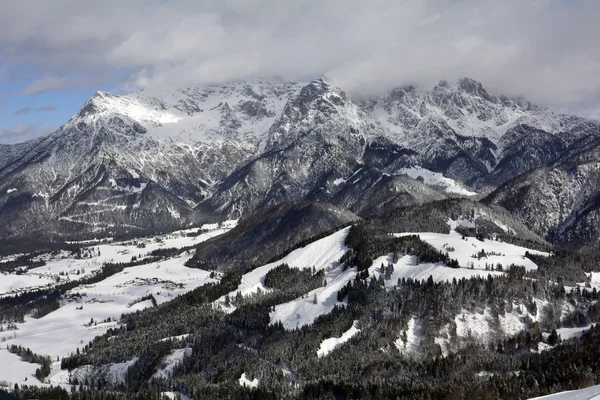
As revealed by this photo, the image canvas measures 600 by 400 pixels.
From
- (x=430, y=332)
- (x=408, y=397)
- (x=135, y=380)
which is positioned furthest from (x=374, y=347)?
(x=135, y=380)

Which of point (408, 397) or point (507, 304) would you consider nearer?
point (408, 397)

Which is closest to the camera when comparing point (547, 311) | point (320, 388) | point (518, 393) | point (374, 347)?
point (518, 393)

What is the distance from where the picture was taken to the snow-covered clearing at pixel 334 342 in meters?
182

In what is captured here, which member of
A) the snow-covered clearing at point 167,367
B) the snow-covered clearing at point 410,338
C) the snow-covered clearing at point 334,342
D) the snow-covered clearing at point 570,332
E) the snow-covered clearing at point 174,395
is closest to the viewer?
Result: the snow-covered clearing at point 174,395

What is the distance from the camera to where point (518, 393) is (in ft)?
408

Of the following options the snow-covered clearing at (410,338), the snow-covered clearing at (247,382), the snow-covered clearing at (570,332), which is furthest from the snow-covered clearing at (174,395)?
the snow-covered clearing at (570,332)

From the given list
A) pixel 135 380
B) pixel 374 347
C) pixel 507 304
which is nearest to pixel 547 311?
pixel 507 304

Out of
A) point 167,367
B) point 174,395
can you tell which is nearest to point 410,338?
point 174,395

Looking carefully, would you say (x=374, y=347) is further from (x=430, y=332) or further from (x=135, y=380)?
(x=135, y=380)

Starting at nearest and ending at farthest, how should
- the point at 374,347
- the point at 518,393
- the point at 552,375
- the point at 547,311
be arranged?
the point at 518,393 < the point at 552,375 < the point at 374,347 < the point at 547,311

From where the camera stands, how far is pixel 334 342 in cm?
18725

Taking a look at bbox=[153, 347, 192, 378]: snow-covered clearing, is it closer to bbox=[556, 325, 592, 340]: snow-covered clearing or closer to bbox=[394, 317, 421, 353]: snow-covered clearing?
bbox=[394, 317, 421, 353]: snow-covered clearing

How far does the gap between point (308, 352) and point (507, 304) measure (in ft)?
227

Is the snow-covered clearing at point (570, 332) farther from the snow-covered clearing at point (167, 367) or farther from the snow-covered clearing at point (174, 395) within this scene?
→ the snow-covered clearing at point (167, 367)
